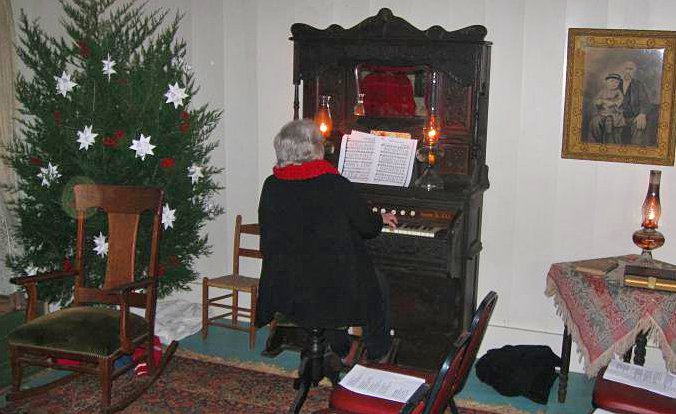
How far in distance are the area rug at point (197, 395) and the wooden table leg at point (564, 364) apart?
35 cm

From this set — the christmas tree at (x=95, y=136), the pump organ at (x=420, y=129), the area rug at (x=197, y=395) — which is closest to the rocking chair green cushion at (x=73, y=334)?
the area rug at (x=197, y=395)

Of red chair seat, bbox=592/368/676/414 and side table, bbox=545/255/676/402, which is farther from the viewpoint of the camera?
side table, bbox=545/255/676/402

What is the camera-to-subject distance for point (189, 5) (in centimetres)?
525

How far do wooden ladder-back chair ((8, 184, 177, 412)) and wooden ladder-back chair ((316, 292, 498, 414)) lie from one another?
3.95 ft

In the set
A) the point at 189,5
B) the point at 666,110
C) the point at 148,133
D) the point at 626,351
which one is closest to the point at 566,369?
the point at 626,351

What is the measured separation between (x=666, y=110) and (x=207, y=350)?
3.13 metres

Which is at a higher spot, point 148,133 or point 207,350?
point 148,133

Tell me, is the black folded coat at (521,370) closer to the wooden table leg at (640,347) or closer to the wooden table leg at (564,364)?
the wooden table leg at (564,364)

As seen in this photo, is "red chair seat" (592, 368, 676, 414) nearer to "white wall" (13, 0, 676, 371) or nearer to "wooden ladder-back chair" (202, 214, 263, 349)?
"white wall" (13, 0, 676, 371)

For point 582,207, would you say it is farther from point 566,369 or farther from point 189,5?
point 189,5

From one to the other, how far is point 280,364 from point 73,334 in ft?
4.53

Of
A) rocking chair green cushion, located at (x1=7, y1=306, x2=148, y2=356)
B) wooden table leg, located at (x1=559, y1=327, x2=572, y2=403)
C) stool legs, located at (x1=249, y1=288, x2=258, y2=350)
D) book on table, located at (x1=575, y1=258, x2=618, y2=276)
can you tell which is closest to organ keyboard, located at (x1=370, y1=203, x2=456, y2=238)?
book on table, located at (x1=575, y1=258, x2=618, y2=276)

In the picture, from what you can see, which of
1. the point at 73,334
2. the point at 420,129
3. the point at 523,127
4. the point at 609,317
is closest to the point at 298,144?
the point at 420,129

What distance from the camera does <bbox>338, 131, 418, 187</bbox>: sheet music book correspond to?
4379 mm
